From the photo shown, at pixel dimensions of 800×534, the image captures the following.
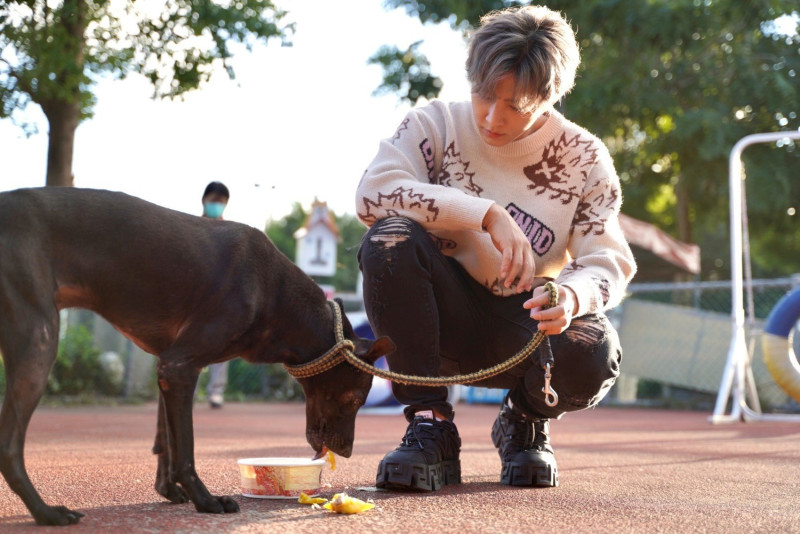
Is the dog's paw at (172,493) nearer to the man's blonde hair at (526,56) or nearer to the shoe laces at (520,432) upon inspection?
the shoe laces at (520,432)

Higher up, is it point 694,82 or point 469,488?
point 694,82

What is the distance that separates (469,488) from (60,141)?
636 cm

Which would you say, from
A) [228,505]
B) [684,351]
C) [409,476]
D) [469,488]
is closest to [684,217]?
[684,351]

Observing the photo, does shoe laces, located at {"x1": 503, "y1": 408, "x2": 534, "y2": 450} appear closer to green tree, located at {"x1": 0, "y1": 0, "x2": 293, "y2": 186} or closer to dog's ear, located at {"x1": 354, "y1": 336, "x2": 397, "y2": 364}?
dog's ear, located at {"x1": 354, "y1": 336, "x2": 397, "y2": 364}

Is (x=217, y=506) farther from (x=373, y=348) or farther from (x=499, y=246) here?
(x=499, y=246)

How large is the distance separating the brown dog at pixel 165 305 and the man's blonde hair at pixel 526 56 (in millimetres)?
917

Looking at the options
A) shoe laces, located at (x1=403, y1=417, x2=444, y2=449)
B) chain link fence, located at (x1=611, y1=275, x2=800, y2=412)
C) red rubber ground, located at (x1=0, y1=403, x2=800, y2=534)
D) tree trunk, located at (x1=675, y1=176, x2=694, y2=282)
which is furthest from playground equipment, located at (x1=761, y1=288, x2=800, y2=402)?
tree trunk, located at (x1=675, y1=176, x2=694, y2=282)

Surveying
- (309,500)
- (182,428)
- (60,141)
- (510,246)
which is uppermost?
(60,141)

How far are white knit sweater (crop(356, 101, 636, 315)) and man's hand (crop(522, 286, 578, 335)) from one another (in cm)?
32

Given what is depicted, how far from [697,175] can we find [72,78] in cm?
1248

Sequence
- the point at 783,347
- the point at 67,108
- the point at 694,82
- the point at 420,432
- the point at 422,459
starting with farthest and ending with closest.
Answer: the point at 694,82 → the point at 67,108 → the point at 783,347 → the point at 420,432 → the point at 422,459

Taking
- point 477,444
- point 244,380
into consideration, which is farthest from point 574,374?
point 244,380

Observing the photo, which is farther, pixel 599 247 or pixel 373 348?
pixel 599 247

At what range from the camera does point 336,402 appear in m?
3.10
